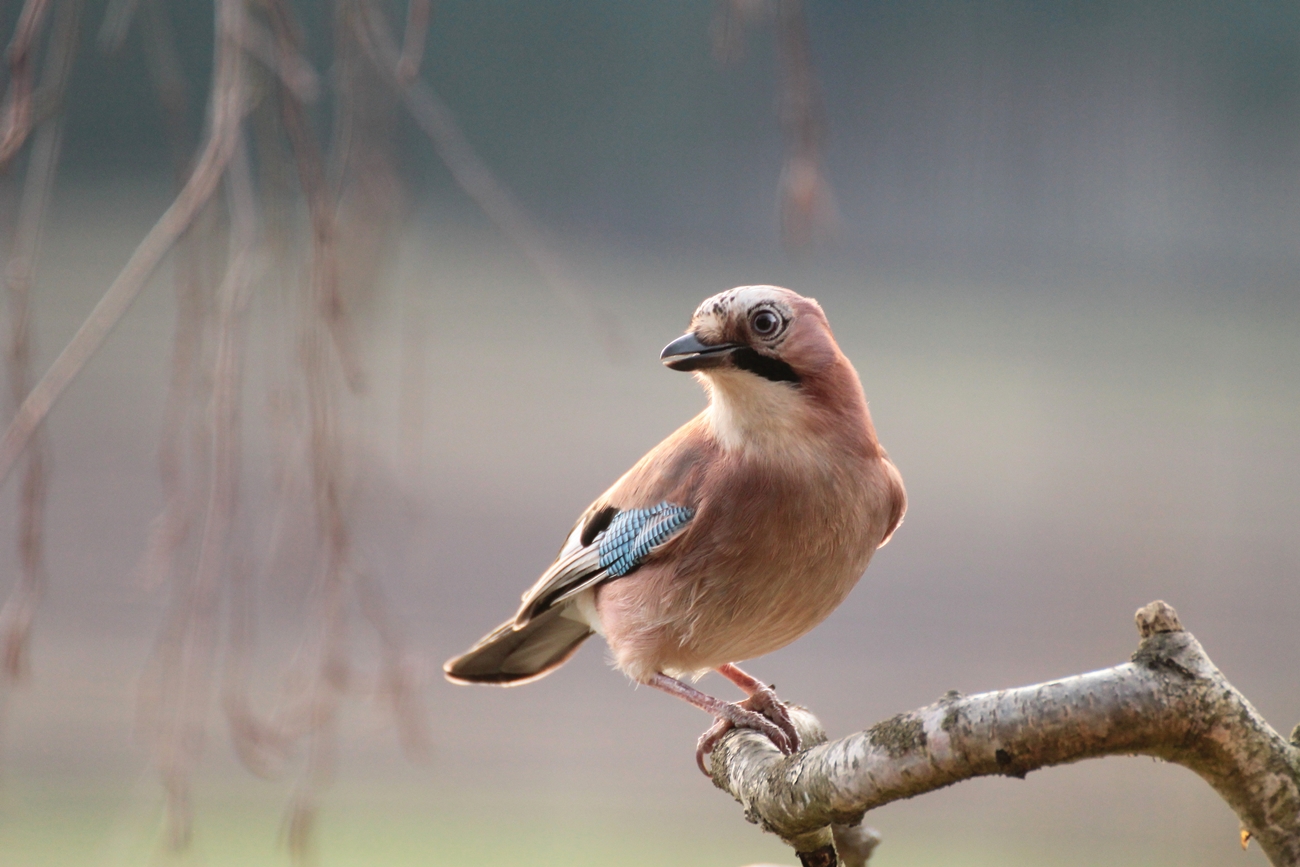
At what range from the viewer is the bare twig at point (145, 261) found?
3.04ft

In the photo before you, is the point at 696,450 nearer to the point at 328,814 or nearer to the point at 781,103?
the point at 781,103

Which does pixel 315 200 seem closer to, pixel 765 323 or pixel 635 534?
pixel 765 323

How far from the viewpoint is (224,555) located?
1.18 metres

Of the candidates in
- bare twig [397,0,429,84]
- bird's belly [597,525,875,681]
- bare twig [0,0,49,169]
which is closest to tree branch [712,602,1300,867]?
bird's belly [597,525,875,681]

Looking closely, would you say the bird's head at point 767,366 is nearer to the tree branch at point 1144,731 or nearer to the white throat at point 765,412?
the white throat at point 765,412

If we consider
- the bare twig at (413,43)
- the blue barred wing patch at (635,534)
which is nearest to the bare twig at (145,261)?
the bare twig at (413,43)

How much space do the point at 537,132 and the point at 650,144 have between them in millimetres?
450

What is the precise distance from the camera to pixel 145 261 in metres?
1.00

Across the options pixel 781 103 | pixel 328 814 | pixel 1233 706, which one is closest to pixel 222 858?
pixel 328 814

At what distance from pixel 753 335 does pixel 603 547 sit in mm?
420

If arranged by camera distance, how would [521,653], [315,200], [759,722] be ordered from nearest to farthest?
[315,200], [759,722], [521,653]

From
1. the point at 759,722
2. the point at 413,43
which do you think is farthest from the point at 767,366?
the point at 413,43

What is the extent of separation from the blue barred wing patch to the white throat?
0.44 ft

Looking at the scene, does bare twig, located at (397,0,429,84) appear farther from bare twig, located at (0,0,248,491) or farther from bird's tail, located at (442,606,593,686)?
bird's tail, located at (442,606,593,686)
